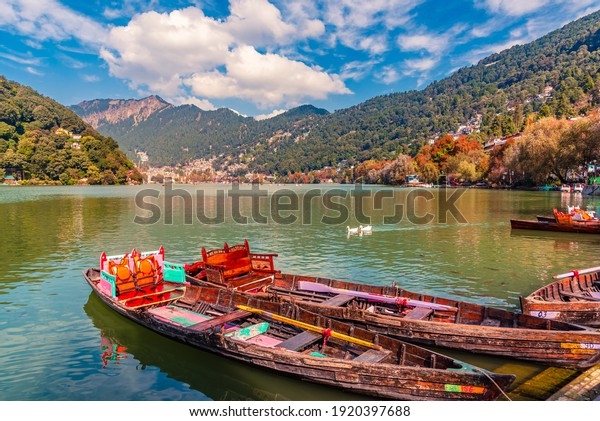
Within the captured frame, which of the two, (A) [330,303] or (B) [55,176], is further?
(B) [55,176]

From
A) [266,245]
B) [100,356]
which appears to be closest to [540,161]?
[266,245]

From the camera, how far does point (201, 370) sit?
11.9 metres

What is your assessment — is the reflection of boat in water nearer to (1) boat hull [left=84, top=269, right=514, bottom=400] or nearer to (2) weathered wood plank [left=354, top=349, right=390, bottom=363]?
(1) boat hull [left=84, top=269, right=514, bottom=400]

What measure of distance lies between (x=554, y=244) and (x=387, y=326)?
28.6 meters

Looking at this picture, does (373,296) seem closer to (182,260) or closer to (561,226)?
(182,260)

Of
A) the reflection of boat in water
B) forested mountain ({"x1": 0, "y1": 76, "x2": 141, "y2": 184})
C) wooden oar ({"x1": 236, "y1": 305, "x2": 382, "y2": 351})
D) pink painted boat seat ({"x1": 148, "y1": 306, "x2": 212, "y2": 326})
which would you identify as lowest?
the reflection of boat in water

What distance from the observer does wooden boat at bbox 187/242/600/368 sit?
418 inches

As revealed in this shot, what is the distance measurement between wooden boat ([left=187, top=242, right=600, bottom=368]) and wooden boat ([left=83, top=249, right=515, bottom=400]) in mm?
1372

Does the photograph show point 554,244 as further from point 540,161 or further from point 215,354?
point 540,161

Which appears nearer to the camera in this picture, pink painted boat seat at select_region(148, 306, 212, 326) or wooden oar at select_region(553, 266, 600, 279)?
pink painted boat seat at select_region(148, 306, 212, 326)

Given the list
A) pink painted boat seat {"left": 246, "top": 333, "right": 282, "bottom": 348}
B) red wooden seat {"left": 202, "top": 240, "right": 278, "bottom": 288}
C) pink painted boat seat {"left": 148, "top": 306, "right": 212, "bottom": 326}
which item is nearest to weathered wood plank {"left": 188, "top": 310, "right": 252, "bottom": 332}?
pink painted boat seat {"left": 246, "top": 333, "right": 282, "bottom": 348}

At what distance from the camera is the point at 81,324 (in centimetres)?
1579

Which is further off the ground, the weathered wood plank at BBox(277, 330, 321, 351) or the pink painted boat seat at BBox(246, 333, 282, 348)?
the weathered wood plank at BBox(277, 330, 321, 351)
